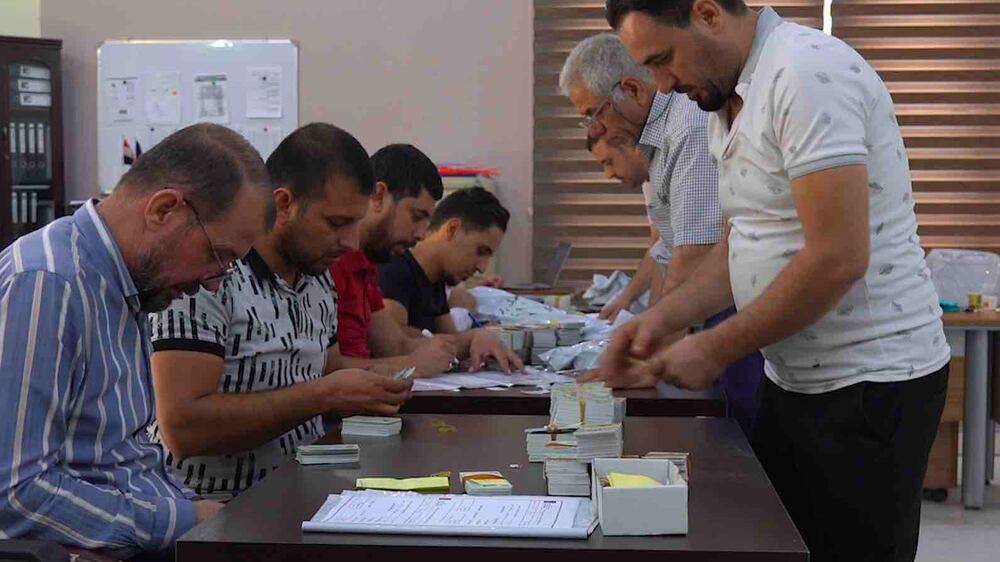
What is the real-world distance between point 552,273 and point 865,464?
417 centimetres

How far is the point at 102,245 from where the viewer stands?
1732mm

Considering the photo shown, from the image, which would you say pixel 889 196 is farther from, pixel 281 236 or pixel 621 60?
pixel 621 60

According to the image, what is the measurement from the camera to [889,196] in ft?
6.50

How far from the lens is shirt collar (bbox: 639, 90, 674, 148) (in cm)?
312

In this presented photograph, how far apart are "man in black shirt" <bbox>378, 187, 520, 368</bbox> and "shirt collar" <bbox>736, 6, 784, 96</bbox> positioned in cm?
181

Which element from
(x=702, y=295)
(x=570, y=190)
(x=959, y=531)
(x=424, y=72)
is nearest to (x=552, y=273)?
(x=570, y=190)

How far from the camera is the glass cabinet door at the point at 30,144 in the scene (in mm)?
6512

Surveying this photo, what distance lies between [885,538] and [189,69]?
545 cm

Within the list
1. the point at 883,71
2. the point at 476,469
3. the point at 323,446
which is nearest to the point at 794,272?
the point at 476,469

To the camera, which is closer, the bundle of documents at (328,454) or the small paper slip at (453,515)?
the small paper slip at (453,515)

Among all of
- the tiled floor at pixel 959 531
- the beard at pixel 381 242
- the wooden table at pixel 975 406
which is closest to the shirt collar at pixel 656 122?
the beard at pixel 381 242

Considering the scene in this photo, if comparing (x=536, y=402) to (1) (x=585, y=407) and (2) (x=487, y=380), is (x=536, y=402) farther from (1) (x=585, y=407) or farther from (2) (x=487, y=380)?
(1) (x=585, y=407)

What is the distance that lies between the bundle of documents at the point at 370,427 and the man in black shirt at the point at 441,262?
149cm

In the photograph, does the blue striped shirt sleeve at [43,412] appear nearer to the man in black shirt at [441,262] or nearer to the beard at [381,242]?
the beard at [381,242]
